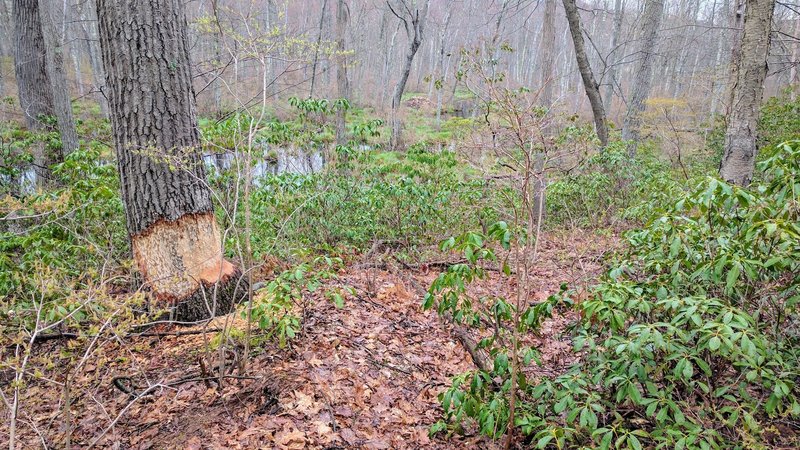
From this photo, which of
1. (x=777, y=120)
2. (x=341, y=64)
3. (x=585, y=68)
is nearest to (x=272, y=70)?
(x=341, y=64)

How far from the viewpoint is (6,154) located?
18.2 feet

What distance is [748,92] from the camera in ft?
13.4

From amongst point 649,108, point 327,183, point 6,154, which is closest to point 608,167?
point 327,183

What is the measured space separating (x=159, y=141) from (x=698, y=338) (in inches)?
140

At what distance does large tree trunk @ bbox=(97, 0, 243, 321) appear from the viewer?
3.02 m

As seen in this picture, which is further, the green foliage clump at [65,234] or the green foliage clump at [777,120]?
the green foliage clump at [777,120]

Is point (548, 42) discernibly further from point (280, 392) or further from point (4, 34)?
point (4, 34)

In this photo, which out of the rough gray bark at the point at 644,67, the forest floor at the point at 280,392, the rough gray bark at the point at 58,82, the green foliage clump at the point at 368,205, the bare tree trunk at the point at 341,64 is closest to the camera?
the forest floor at the point at 280,392

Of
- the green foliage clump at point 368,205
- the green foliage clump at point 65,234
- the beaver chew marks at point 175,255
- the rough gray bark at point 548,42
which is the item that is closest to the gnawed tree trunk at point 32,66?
the green foliage clump at point 65,234

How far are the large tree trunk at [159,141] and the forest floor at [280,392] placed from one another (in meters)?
0.47

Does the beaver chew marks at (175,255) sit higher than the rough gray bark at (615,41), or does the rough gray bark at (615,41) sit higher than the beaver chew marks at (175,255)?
the rough gray bark at (615,41)

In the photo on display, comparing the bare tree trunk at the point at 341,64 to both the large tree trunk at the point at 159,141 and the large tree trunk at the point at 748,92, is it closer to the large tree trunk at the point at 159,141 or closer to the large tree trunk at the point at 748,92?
the large tree trunk at the point at 159,141

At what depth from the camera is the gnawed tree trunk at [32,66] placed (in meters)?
6.90

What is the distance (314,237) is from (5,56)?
87.2 feet
